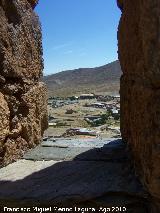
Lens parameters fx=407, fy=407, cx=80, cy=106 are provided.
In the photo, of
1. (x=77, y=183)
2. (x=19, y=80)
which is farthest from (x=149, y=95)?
(x=19, y=80)

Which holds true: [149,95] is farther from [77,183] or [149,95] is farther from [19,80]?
[19,80]

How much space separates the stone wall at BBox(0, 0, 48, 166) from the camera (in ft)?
14.0

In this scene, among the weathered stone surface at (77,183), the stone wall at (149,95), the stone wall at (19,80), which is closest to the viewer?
the stone wall at (149,95)

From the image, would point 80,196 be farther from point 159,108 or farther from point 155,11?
point 155,11

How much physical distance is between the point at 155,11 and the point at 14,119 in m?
2.38

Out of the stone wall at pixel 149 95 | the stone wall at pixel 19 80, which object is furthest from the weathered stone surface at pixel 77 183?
the stone wall at pixel 149 95

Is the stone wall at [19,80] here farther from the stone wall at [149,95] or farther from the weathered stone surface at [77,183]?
the stone wall at [149,95]

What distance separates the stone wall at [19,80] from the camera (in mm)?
4281

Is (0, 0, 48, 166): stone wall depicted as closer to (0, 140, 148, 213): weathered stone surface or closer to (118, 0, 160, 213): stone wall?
(0, 140, 148, 213): weathered stone surface

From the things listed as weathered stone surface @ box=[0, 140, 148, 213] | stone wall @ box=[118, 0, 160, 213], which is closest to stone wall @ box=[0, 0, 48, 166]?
weathered stone surface @ box=[0, 140, 148, 213]

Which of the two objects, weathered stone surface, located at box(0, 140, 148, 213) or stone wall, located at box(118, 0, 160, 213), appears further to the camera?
weathered stone surface, located at box(0, 140, 148, 213)

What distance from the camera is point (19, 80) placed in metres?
4.64

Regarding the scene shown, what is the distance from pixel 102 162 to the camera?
4332 mm

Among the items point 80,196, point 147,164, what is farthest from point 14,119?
point 147,164
